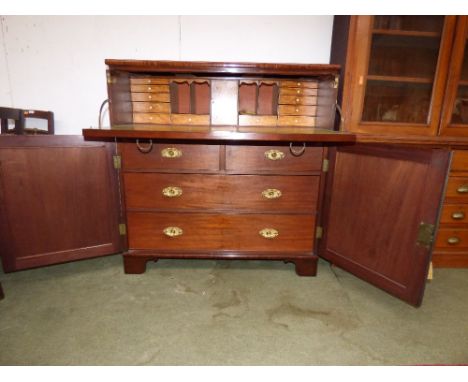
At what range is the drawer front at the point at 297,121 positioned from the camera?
2.02 metres

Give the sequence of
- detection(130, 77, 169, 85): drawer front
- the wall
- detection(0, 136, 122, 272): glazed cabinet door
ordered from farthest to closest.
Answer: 1. the wall
2. detection(130, 77, 169, 85): drawer front
3. detection(0, 136, 122, 272): glazed cabinet door

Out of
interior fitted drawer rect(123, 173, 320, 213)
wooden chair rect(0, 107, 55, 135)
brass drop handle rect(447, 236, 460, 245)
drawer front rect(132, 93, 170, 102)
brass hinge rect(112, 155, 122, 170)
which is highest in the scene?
drawer front rect(132, 93, 170, 102)

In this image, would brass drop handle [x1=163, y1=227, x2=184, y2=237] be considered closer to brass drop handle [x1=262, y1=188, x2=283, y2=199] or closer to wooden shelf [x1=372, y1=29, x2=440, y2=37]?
brass drop handle [x1=262, y1=188, x2=283, y2=199]

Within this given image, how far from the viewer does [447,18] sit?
174cm

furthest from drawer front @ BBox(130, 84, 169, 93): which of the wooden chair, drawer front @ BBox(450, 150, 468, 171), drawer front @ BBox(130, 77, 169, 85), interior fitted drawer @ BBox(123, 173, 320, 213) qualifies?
drawer front @ BBox(450, 150, 468, 171)

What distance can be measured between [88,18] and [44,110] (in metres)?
0.80

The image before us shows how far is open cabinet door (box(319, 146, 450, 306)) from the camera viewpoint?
1.44 m

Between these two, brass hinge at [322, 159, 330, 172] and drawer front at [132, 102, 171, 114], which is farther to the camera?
drawer front at [132, 102, 171, 114]

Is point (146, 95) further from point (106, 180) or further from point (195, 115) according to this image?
point (106, 180)

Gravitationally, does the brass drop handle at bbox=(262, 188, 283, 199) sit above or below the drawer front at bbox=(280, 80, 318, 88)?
below

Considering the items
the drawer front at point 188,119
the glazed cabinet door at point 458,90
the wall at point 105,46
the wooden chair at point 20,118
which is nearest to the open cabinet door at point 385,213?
the glazed cabinet door at point 458,90

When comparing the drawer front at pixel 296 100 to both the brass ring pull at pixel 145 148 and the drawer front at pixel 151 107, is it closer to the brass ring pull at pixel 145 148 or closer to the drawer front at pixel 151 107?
the drawer front at pixel 151 107

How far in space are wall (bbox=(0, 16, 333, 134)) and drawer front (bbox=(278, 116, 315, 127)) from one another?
0.58 m
